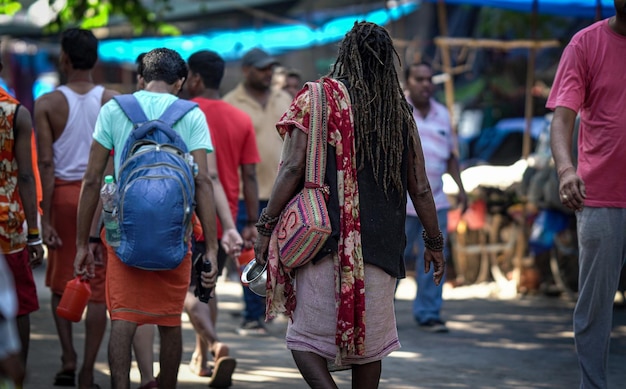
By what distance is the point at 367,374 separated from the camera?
5.03m

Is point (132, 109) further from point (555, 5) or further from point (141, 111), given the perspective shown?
point (555, 5)

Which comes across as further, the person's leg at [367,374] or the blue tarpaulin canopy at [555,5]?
the blue tarpaulin canopy at [555,5]

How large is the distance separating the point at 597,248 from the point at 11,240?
315 cm

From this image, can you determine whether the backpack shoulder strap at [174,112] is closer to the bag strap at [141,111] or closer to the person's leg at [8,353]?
the bag strap at [141,111]

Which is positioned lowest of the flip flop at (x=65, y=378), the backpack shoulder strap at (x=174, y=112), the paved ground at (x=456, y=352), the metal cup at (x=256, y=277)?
the paved ground at (x=456, y=352)

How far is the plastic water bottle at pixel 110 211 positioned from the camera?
5.60m

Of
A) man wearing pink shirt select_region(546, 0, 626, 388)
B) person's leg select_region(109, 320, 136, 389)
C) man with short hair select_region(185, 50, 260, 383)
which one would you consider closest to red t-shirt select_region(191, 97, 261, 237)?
man with short hair select_region(185, 50, 260, 383)

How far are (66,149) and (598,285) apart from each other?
3401mm

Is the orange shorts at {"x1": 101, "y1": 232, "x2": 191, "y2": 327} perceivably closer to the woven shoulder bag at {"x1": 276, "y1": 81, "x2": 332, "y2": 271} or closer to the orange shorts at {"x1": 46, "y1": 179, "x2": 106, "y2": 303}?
the woven shoulder bag at {"x1": 276, "y1": 81, "x2": 332, "y2": 271}

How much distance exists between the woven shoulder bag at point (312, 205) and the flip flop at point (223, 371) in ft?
7.61

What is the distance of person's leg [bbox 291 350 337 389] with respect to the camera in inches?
190

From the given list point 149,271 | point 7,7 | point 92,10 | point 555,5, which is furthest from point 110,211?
point 92,10

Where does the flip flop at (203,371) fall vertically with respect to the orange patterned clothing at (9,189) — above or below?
below

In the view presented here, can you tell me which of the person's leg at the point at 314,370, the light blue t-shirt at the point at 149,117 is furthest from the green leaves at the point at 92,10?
the person's leg at the point at 314,370
